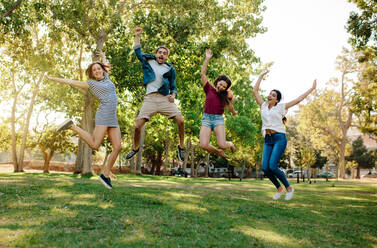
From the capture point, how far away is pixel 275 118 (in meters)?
7.99

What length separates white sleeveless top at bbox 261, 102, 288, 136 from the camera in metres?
7.97

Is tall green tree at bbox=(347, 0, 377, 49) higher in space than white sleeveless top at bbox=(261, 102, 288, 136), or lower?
higher

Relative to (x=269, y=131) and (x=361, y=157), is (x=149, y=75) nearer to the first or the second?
(x=269, y=131)

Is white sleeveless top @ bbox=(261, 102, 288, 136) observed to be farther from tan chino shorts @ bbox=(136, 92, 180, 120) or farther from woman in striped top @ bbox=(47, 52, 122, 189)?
woman in striped top @ bbox=(47, 52, 122, 189)

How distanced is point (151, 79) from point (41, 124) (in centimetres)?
3338

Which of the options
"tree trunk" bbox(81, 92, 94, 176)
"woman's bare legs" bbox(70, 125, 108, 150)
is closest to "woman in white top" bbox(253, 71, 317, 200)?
"woman's bare legs" bbox(70, 125, 108, 150)

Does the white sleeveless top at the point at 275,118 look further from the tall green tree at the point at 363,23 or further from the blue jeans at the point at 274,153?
the tall green tree at the point at 363,23

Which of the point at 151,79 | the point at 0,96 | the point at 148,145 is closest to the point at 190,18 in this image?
the point at 151,79

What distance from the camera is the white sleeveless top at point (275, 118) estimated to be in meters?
7.97

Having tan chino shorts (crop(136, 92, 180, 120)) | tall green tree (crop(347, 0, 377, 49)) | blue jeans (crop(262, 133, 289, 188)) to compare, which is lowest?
blue jeans (crop(262, 133, 289, 188))

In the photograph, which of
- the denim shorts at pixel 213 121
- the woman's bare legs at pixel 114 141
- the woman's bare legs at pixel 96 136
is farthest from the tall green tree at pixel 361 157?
the woman's bare legs at pixel 96 136

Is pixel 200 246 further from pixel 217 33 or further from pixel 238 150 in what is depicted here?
pixel 238 150

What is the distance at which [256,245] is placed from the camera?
14.9 ft

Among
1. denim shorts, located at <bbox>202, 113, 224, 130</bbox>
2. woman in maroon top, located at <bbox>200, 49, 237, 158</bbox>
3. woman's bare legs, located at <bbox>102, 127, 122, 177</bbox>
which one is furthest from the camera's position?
denim shorts, located at <bbox>202, 113, 224, 130</bbox>
